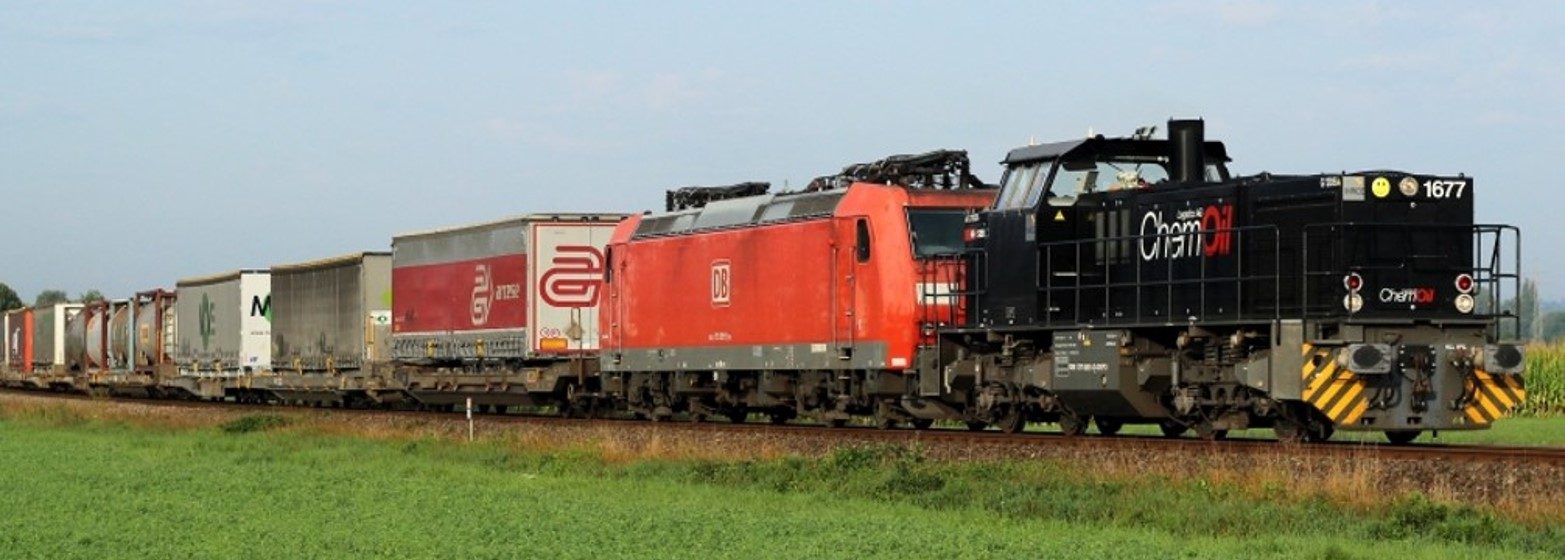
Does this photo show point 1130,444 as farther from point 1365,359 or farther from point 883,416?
point 883,416

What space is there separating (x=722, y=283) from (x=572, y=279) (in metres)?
7.16

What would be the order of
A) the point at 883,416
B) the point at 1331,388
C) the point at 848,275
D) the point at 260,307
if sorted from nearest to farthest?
the point at 1331,388, the point at 848,275, the point at 883,416, the point at 260,307

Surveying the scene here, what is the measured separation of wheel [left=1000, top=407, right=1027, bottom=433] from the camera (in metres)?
25.6

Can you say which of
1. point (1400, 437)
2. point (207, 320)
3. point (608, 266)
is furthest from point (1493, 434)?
point (207, 320)

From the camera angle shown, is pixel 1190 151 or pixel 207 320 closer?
pixel 1190 151

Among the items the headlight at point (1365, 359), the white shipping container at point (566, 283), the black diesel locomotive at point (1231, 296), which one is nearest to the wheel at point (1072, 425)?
the black diesel locomotive at point (1231, 296)

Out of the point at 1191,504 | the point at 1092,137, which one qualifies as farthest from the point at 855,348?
the point at 1191,504

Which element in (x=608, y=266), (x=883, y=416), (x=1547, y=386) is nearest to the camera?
(x=883, y=416)

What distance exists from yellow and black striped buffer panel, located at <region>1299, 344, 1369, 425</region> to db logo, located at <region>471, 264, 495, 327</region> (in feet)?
69.4

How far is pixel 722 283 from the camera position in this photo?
3102 cm

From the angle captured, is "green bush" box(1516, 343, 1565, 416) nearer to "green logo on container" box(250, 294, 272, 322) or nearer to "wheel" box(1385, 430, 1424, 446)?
"wheel" box(1385, 430, 1424, 446)

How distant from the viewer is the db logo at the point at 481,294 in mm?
39031

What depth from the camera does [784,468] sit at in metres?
22.6

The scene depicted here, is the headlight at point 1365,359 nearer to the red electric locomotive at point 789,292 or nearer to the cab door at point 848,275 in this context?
the red electric locomotive at point 789,292
